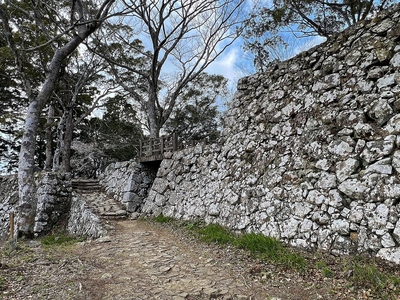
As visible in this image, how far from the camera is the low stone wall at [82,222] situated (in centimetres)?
753

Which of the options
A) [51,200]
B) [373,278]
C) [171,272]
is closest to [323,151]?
[373,278]

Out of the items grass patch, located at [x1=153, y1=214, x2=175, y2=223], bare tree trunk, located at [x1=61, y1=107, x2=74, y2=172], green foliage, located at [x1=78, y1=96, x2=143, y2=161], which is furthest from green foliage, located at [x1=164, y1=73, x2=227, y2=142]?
grass patch, located at [x1=153, y1=214, x2=175, y2=223]

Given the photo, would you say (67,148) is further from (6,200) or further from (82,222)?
(82,222)

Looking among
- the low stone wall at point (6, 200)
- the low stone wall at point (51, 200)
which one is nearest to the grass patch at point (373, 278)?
the low stone wall at point (51, 200)

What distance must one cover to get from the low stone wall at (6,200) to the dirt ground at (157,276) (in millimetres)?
6845

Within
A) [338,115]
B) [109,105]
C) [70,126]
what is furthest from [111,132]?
[338,115]

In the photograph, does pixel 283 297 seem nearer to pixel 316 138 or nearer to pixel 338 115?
pixel 316 138

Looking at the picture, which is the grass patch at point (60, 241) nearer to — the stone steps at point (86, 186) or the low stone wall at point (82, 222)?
the low stone wall at point (82, 222)

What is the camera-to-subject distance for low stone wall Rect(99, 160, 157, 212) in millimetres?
10495

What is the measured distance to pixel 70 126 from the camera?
1487 cm

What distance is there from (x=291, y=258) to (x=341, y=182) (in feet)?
4.89

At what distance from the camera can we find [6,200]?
38.4 feet

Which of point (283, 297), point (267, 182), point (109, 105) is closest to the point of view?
point (283, 297)

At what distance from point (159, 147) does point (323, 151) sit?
24.6 feet
